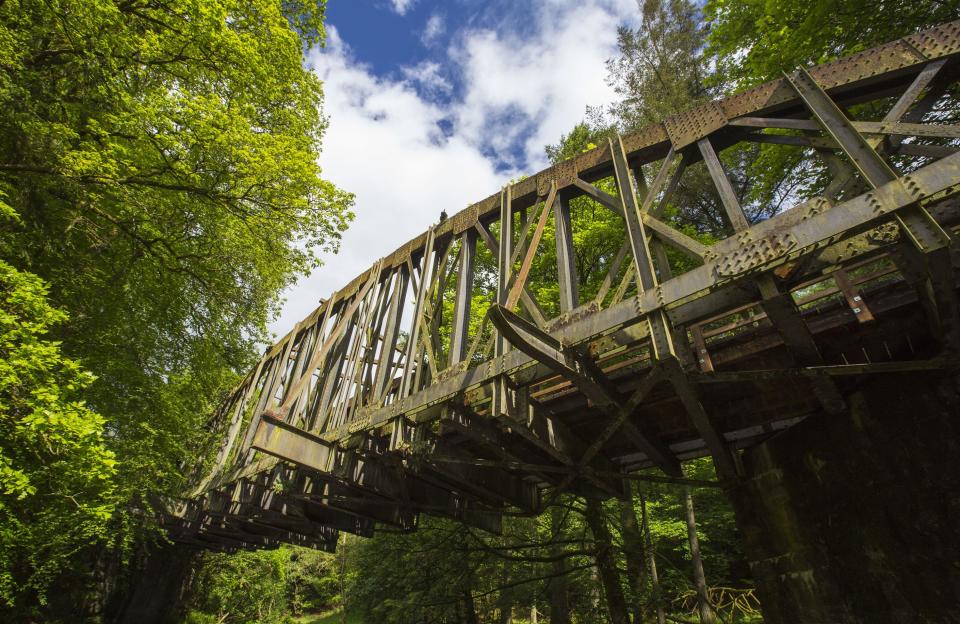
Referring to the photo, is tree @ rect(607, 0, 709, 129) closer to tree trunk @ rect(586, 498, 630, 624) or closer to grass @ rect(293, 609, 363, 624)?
tree trunk @ rect(586, 498, 630, 624)

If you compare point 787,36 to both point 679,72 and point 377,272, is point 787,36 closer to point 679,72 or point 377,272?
point 377,272

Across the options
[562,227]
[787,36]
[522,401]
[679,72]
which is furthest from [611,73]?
[522,401]

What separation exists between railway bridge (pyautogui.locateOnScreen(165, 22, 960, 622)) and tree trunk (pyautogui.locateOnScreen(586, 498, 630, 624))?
230 cm

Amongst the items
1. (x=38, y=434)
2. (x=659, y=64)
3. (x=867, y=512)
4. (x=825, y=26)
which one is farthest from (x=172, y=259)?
(x=659, y=64)

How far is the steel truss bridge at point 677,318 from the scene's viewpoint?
326 centimetres

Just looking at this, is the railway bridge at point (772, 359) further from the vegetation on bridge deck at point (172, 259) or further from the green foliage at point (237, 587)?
the green foliage at point (237, 587)

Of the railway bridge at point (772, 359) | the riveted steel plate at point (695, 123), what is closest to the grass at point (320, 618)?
the railway bridge at point (772, 359)

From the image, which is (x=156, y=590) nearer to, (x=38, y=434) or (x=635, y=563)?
(x=38, y=434)

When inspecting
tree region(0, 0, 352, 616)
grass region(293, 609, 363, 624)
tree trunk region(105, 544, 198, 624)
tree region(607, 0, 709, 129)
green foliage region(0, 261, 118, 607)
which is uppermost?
tree region(607, 0, 709, 129)

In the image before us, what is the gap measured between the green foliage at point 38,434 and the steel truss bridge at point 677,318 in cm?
246

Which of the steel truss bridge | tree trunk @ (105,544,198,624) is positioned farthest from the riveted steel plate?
tree trunk @ (105,544,198,624)

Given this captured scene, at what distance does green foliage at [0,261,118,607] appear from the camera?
20.3 feet

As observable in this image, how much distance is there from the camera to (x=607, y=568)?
27.2ft

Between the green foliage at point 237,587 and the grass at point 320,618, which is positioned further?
the grass at point 320,618
